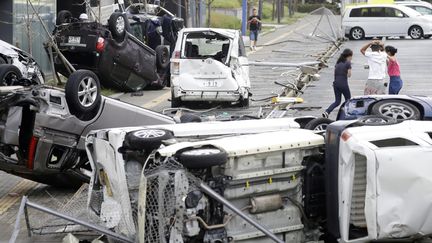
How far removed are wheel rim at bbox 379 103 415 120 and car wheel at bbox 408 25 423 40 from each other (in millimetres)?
29730

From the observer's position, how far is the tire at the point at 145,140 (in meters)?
7.38

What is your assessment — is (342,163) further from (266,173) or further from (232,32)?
(232,32)

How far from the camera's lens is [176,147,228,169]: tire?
6832 mm

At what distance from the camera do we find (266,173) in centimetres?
720

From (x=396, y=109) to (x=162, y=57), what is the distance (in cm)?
1073

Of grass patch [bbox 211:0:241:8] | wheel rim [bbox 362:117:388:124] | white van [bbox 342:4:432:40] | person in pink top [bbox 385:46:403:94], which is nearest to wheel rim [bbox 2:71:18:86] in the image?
wheel rim [bbox 362:117:388:124]

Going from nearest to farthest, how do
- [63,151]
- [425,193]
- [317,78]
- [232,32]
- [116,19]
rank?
[425,193]
[63,151]
[232,32]
[116,19]
[317,78]

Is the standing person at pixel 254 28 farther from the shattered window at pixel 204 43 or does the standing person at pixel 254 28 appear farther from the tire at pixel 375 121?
the tire at pixel 375 121

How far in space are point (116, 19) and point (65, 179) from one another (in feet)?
29.9

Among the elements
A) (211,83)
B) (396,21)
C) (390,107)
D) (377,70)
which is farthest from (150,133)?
(396,21)

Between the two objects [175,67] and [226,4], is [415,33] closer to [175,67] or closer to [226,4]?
[226,4]

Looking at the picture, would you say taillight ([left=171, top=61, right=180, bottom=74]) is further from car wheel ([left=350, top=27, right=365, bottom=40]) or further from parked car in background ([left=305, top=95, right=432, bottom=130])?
car wheel ([left=350, top=27, right=365, bottom=40])

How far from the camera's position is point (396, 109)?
38.0ft

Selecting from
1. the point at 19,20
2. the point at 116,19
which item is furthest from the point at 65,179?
the point at 19,20
